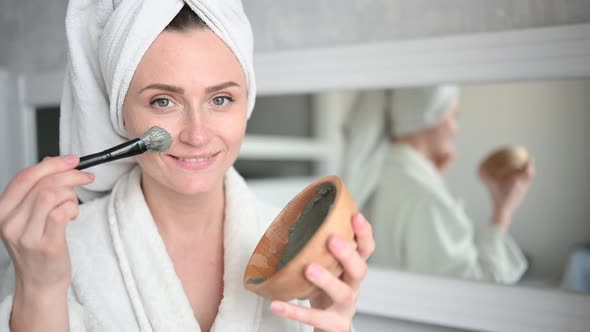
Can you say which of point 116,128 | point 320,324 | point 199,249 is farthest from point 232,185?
point 320,324

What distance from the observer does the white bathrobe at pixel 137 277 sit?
0.95m

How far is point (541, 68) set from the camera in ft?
3.61

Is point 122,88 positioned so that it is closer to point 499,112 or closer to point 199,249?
point 199,249

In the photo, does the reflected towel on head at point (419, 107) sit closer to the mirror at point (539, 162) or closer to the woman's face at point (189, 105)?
the mirror at point (539, 162)

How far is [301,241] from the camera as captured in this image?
861 mm

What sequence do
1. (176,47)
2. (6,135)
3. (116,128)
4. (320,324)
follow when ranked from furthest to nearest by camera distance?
(6,135) → (116,128) → (176,47) → (320,324)

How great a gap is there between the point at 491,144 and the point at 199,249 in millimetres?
707

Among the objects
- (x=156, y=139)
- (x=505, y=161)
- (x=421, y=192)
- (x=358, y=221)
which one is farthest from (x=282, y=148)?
(x=358, y=221)

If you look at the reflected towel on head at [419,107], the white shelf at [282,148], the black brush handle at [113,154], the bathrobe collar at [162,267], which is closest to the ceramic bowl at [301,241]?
the bathrobe collar at [162,267]

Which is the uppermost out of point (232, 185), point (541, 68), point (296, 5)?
point (296, 5)

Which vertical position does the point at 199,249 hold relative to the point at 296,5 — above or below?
below

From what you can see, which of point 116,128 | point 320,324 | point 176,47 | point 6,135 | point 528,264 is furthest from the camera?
point 6,135

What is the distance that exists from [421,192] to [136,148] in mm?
878

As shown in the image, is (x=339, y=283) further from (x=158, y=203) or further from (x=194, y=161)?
(x=158, y=203)
